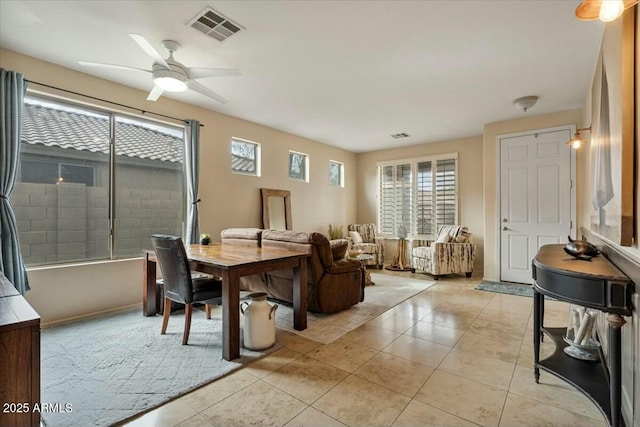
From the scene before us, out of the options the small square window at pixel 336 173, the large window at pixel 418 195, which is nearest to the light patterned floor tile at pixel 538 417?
the large window at pixel 418 195

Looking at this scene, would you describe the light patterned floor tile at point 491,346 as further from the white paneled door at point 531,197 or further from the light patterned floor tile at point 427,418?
the white paneled door at point 531,197

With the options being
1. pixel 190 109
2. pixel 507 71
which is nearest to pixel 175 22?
pixel 190 109

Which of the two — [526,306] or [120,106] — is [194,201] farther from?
[526,306]

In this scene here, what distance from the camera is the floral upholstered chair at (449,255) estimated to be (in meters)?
5.23

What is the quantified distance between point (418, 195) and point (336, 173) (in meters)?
1.96

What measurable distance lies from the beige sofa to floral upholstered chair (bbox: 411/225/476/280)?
2104mm

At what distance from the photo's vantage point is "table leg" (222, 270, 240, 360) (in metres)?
2.34

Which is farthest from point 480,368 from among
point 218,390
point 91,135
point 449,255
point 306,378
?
point 91,135

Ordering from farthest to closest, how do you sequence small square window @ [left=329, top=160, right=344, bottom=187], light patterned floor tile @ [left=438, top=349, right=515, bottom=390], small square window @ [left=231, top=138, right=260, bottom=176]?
1. small square window @ [left=329, top=160, right=344, bottom=187]
2. small square window @ [left=231, top=138, right=260, bottom=176]
3. light patterned floor tile @ [left=438, top=349, right=515, bottom=390]

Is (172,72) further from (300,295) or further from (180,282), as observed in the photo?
(300,295)

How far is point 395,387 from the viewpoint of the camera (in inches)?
78.8

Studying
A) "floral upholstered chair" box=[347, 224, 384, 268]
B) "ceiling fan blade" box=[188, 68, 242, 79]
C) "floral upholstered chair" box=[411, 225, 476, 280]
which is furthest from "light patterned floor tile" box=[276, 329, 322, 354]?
"floral upholstered chair" box=[347, 224, 384, 268]

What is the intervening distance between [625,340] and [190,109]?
4.90 metres

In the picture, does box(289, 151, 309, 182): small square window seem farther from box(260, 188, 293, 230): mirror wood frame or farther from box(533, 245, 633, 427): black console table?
box(533, 245, 633, 427): black console table
